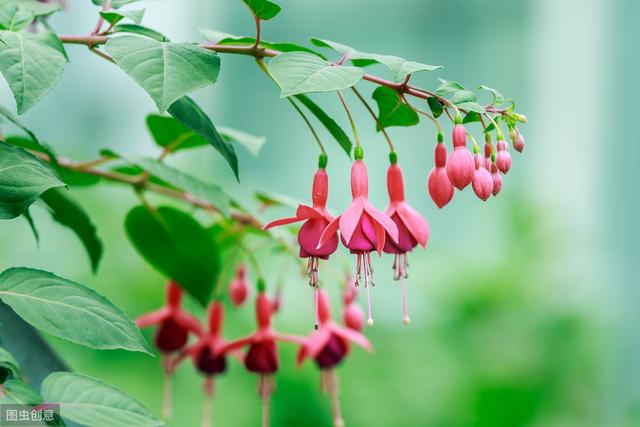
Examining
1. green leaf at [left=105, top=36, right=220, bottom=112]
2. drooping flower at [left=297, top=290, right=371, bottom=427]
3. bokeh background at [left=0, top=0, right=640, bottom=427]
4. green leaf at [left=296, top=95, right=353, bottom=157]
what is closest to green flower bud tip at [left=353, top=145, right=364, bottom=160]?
green leaf at [left=296, top=95, right=353, bottom=157]

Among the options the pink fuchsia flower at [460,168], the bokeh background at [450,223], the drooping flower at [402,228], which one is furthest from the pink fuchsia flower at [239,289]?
the bokeh background at [450,223]

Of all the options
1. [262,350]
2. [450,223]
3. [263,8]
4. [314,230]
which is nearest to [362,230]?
[314,230]

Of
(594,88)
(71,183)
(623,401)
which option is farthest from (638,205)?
(71,183)

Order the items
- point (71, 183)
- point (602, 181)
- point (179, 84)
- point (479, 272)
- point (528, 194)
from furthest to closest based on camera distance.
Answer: point (602, 181) → point (528, 194) → point (479, 272) → point (71, 183) → point (179, 84)

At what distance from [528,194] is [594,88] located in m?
0.94

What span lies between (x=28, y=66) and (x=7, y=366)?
5.5 inches

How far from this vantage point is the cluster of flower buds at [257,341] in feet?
2.22

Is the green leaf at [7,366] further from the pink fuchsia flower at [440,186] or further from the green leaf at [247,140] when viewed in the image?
the green leaf at [247,140]

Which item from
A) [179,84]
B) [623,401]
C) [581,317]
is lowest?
[623,401]

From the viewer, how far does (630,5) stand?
3201 mm

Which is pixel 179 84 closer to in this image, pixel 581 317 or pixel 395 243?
pixel 395 243

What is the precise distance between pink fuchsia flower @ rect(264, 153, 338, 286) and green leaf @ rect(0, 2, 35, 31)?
0.18m

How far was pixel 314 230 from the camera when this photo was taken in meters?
0.46

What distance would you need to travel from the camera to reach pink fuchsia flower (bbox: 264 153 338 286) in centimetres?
45
